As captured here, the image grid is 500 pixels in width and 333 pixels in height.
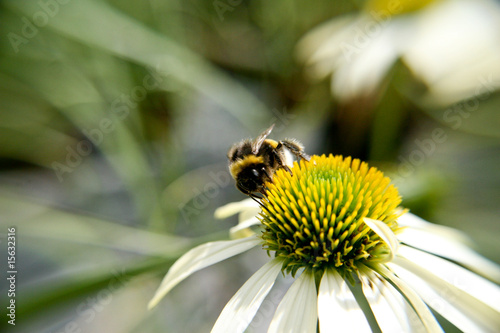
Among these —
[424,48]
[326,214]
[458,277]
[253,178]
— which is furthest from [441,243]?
[424,48]

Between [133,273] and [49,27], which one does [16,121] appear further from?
[133,273]

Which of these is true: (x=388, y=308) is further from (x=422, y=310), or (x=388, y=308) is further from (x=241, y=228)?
(x=241, y=228)

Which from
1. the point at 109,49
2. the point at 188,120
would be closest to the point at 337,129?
the point at 188,120

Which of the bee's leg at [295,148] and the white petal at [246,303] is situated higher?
the bee's leg at [295,148]

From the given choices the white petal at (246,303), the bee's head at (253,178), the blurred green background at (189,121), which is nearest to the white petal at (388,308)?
the white petal at (246,303)

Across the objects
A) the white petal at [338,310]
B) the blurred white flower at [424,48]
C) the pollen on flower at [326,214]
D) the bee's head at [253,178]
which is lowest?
the white petal at [338,310]

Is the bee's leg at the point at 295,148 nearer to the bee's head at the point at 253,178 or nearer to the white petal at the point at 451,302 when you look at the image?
the bee's head at the point at 253,178
